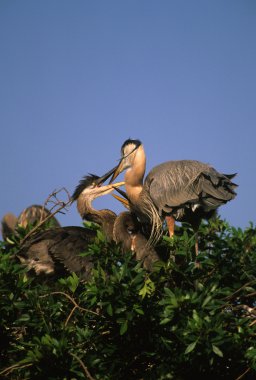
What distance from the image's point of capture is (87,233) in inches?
290

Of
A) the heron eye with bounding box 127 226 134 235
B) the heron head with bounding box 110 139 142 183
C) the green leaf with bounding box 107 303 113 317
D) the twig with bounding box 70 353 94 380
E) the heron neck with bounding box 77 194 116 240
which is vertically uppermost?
the heron head with bounding box 110 139 142 183

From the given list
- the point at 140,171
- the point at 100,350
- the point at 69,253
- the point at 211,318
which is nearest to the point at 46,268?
the point at 69,253

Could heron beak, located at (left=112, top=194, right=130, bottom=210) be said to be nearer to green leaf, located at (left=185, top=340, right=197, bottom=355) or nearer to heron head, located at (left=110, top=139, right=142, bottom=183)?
heron head, located at (left=110, top=139, right=142, bottom=183)

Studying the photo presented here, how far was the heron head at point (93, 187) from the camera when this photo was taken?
8.51m

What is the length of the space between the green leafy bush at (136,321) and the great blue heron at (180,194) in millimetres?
1759

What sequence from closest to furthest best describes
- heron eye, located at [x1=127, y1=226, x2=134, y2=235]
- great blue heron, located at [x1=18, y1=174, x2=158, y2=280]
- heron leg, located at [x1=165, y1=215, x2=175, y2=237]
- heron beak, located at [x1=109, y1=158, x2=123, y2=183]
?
great blue heron, located at [x1=18, y1=174, x2=158, y2=280]
heron leg, located at [x1=165, y1=215, x2=175, y2=237]
heron eye, located at [x1=127, y1=226, x2=134, y2=235]
heron beak, located at [x1=109, y1=158, x2=123, y2=183]

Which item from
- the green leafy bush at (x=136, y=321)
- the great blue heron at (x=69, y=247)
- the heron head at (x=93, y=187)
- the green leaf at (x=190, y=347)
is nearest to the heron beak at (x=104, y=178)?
the heron head at (x=93, y=187)

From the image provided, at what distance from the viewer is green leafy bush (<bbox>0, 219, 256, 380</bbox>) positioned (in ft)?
15.1

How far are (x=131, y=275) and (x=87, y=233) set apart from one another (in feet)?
8.41

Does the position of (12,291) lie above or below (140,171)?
below

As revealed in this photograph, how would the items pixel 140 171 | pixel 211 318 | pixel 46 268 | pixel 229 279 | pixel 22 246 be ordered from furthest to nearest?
pixel 140 171 → pixel 46 268 → pixel 22 246 → pixel 229 279 → pixel 211 318

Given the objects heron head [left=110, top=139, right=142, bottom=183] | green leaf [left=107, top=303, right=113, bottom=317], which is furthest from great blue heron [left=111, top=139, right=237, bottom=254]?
green leaf [left=107, top=303, right=113, bottom=317]

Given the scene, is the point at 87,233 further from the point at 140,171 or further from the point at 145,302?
the point at 145,302

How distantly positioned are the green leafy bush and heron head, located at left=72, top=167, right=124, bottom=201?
3.03 meters
